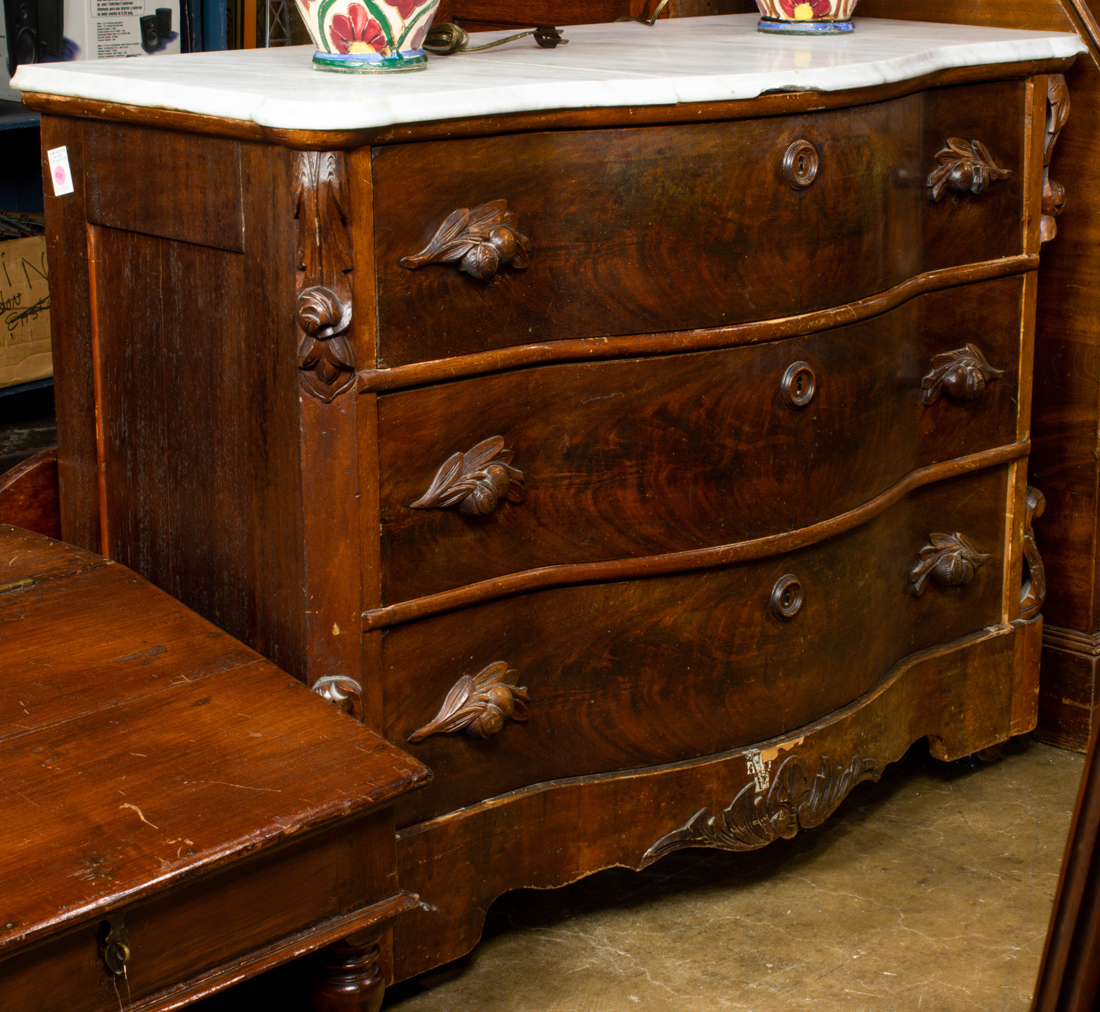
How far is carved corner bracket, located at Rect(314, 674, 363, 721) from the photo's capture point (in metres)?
1.46

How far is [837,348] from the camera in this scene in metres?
1.70

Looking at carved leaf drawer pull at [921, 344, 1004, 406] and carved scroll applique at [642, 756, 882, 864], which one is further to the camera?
carved leaf drawer pull at [921, 344, 1004, 406]

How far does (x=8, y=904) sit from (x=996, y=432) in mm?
1453

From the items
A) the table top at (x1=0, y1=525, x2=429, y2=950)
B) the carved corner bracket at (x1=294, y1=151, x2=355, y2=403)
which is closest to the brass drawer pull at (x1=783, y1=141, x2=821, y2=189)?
the carved corner bracket at (x1=294, y1=151, x2=355, y2=403)

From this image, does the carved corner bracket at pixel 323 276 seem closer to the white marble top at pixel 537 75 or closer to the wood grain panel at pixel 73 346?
the white marble top at pixel 537 75

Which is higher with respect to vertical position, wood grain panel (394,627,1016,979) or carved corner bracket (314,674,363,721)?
carved corner bracket (314,674,363,721)

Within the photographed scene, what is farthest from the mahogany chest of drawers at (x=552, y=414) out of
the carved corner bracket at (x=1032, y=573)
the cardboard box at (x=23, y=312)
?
the cardboard box at (x=23, y=312)

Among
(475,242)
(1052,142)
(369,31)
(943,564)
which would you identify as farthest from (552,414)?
(1052,142)

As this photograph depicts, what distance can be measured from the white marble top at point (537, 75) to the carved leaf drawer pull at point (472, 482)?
34 cm

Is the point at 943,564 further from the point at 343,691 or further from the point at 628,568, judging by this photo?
the point at 343,691

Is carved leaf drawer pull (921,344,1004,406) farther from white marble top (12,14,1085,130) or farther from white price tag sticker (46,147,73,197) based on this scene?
white price tag sticker (46,147,73,197)

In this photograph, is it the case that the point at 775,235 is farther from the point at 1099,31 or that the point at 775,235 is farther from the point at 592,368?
the point at 1099,31

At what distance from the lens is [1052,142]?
1.96 meters

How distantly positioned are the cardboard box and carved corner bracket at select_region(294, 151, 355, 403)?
2.04 metres
